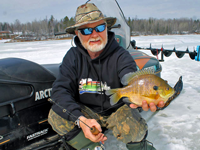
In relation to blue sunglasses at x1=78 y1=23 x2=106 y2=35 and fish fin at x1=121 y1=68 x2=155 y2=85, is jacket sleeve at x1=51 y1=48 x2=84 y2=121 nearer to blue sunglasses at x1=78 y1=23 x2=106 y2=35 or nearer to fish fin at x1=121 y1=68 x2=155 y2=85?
blue sunglasses at x1=78 y1=23 x2=106 y2=35

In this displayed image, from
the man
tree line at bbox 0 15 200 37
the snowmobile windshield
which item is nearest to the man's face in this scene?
the man

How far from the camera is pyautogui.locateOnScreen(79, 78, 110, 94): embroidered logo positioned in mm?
1923

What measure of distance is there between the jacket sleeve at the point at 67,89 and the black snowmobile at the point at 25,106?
0.70ft

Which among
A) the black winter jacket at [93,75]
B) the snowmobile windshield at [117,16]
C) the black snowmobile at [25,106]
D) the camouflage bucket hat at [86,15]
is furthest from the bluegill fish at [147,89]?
the snowmobile windshield at [117,16]

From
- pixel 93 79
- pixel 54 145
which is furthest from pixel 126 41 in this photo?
pixel 54 145

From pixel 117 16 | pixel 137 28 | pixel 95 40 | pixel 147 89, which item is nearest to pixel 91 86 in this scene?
pixel 95 40

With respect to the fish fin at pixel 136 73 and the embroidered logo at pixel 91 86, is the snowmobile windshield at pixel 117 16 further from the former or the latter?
the fish fin at pixel 136 73

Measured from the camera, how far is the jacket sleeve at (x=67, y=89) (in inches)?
65.8

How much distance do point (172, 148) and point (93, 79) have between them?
4.50ft

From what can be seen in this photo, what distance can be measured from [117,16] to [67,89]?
258 cm

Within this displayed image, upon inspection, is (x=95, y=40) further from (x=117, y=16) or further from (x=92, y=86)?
(x=117, y=16)

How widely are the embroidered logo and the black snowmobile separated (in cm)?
42

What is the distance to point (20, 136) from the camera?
165cm

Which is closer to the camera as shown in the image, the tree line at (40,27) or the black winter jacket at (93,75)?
the black winter jacket at (93,75)
